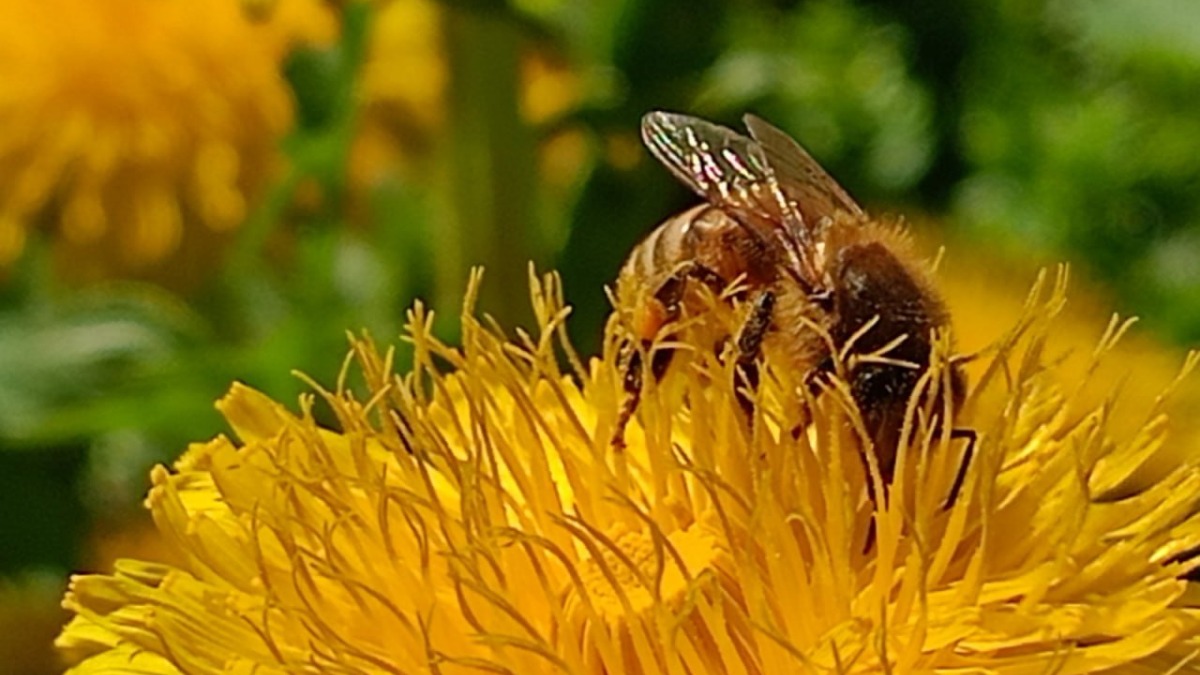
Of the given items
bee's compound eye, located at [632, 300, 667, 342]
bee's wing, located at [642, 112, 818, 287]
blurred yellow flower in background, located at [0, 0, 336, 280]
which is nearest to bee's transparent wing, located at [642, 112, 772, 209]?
bee's wing, located at [642, 112, 818, 287]

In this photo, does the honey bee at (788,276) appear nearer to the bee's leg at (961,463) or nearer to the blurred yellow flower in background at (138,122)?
the bee's leg at (961,463)

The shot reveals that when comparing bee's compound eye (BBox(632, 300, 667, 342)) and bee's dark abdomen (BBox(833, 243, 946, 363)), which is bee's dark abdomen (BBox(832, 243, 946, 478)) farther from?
bee's compound eye (BBox(632, 300, 667, 342))

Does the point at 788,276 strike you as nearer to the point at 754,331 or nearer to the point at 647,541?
the point at 754,331

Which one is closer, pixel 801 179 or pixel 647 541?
pixel 647 541

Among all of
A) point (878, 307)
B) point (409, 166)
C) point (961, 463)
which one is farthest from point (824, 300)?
point (409, 166)

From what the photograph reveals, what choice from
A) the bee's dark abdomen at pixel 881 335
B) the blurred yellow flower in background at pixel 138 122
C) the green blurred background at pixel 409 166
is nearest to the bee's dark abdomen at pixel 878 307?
the bee's dark abdomen at pixel 881 335
